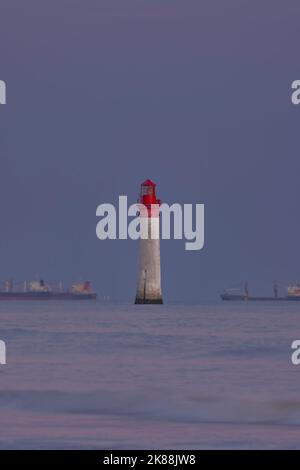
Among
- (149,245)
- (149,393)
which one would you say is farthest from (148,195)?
(149,393)

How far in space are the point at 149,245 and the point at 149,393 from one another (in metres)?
58.0

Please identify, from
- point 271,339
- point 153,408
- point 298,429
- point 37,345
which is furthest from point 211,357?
point 298,429

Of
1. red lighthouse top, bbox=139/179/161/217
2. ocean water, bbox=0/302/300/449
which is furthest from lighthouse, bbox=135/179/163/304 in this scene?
ocean water, bbox=0/302/300/449

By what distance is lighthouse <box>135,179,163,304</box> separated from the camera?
3334 inches

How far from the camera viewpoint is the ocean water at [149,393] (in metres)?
20.5

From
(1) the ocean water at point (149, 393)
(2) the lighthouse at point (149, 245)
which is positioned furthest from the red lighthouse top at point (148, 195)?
(1) the ocean water at point (149, 393)

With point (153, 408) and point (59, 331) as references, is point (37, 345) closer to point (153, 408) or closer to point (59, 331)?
point (59, 331)

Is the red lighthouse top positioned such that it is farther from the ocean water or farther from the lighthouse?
the ocean water

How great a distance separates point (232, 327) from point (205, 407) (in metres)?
36.2

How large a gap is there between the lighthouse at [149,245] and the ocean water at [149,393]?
3370cm

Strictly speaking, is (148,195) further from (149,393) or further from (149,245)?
(149,393)

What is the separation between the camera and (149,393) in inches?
1109

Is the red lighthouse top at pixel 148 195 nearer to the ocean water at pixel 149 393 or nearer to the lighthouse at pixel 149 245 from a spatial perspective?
the lighthouse at pixel 149 245

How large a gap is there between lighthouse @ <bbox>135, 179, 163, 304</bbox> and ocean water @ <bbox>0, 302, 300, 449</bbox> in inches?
1327
